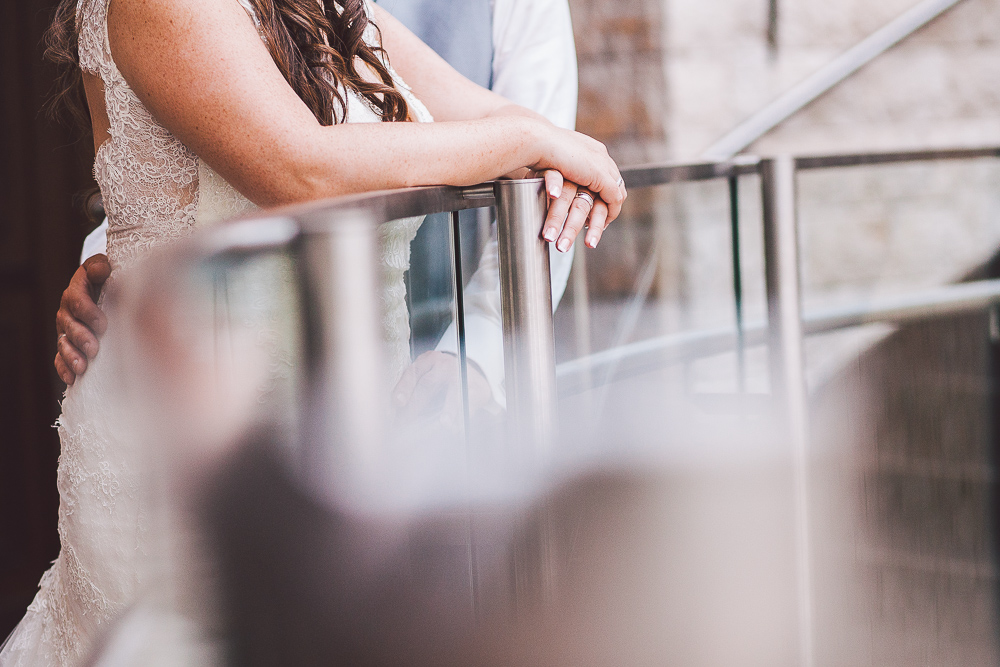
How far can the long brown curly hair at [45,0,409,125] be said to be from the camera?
0.78 metres

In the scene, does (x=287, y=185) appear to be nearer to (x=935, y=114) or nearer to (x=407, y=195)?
(x=407, y=195)

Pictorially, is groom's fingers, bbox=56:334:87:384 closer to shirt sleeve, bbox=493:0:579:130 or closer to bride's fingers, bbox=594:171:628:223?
bride's fingers, bbox=594:171:628:223

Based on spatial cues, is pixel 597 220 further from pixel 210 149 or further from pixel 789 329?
pixel 789 329

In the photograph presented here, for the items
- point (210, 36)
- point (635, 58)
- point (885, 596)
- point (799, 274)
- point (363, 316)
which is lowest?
point (885, 596)

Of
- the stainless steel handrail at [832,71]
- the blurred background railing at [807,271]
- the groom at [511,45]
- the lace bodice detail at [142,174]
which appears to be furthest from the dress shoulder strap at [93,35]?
the stainless steel handrail at [832,71]

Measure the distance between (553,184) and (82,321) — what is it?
55 centimetres

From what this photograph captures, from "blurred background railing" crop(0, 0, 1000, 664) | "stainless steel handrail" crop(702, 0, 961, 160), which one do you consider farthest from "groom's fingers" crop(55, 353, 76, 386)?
"stainless steel handrail" crop(702, 0, 961, 160)

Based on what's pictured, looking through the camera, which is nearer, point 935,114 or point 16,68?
point 16,68

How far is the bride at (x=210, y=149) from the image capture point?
2.31 feet

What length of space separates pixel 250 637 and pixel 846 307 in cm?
174

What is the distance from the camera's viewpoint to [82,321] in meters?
0.88

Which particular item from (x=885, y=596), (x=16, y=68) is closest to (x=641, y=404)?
(x=885, y=596)

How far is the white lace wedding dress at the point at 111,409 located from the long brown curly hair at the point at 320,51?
0.02 m

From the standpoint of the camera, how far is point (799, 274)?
4.64 feet
